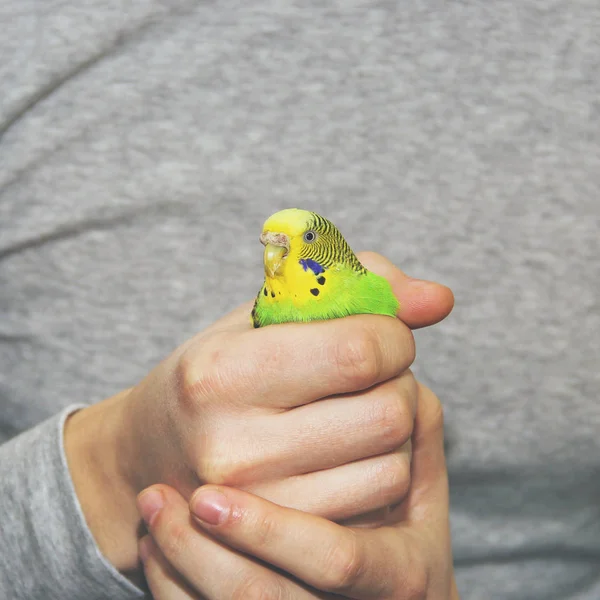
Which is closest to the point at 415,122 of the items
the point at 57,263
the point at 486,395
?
the point at 486,395

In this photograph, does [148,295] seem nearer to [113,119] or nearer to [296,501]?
[113,119]

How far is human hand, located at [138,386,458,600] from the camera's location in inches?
28.2

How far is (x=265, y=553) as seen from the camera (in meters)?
0.73

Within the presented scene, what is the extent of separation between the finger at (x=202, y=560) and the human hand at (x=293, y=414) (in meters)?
0.04

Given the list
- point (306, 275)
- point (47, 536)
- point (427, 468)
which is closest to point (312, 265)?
point (306, 275)

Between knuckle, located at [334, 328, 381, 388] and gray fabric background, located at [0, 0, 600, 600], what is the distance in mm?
447

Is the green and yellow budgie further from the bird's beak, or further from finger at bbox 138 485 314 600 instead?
finger at bbox 138 485 314 600

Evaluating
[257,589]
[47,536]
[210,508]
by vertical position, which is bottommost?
[47,536]

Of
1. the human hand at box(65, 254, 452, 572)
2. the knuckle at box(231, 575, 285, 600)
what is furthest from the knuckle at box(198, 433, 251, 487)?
the knuckle at box(231, 575, 285, 600)

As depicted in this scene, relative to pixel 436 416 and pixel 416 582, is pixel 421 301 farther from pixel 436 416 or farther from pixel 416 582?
pixel 416 582

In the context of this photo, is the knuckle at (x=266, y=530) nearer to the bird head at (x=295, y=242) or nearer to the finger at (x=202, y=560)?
the finger at (x=202, y=560)

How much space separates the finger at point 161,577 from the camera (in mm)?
819

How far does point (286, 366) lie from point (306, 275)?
0.41ft

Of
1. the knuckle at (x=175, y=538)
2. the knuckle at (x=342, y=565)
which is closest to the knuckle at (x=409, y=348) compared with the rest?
the knuckle at (x=342, y=565)
